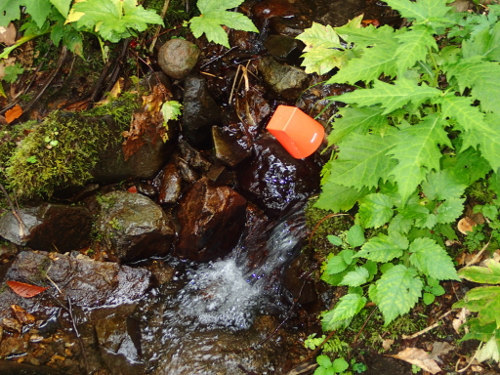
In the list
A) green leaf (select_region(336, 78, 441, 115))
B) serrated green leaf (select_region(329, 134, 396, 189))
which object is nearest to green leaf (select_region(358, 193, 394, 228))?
serrated green leaf (select_region(329, 134, 396, 189))

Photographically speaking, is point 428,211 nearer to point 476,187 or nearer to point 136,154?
point 476,187

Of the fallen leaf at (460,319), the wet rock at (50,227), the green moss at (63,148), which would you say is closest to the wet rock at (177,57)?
the green moss at (63,148)

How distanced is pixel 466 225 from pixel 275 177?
1816 mm

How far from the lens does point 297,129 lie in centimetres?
334

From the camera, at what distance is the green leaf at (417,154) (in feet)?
6.30

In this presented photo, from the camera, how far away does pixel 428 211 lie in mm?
2334

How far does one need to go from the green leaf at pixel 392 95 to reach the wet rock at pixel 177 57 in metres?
2.32

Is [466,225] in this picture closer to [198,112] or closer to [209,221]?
[209,221]

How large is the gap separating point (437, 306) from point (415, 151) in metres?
1.11

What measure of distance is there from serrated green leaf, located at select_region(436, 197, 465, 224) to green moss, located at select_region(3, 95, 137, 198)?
2.86 metres

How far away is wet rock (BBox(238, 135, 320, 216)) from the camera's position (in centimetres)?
381

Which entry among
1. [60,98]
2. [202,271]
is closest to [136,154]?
[60,98]

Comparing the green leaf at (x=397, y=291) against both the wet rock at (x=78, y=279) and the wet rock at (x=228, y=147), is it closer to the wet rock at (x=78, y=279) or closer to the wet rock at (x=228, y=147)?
the wet rock at (x=228, y=147)

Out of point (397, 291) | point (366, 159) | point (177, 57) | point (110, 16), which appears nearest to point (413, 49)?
point (366, 159)
